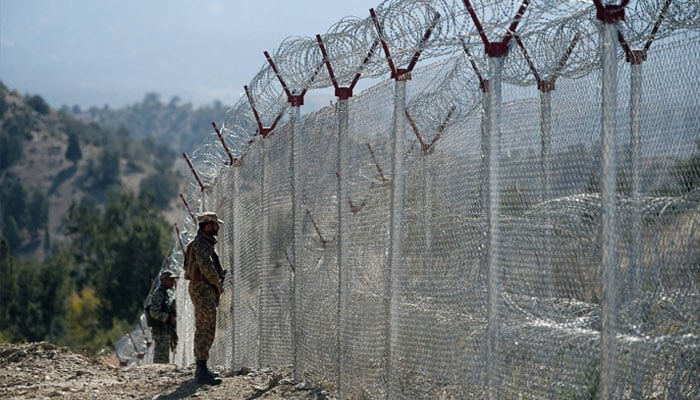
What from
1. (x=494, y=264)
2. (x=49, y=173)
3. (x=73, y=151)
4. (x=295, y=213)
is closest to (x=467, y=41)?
(x=494, y=264)

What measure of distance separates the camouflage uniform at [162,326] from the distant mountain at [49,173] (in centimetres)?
7053

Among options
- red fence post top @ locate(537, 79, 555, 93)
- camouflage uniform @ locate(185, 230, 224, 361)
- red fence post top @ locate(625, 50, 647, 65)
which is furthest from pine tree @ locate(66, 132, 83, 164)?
red fence post top @ locate(625, 50, 647, 65)

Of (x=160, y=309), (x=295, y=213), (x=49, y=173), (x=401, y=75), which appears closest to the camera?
(x=401, y=75)

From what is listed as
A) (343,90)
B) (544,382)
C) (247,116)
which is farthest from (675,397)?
(247,116)

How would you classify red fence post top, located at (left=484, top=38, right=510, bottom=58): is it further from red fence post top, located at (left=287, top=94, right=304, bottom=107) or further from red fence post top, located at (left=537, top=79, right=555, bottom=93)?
red fence post top, located at (left=287, top=94, right=304, bottom=107)

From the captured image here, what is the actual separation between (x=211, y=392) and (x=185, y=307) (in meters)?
4.93

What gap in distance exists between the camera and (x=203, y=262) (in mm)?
7730

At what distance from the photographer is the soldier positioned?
1278 cm

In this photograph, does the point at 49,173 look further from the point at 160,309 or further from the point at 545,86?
the point at 545,86

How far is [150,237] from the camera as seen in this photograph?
47.4m

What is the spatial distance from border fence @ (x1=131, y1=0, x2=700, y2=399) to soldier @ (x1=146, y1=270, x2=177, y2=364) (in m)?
5.12

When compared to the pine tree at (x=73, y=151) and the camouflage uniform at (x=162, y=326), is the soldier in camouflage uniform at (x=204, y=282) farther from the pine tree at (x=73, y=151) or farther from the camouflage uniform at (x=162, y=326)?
the pine tree at (x=73, y=151)

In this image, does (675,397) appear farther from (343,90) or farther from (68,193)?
(68,193)

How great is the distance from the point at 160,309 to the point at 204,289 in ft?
16.5
